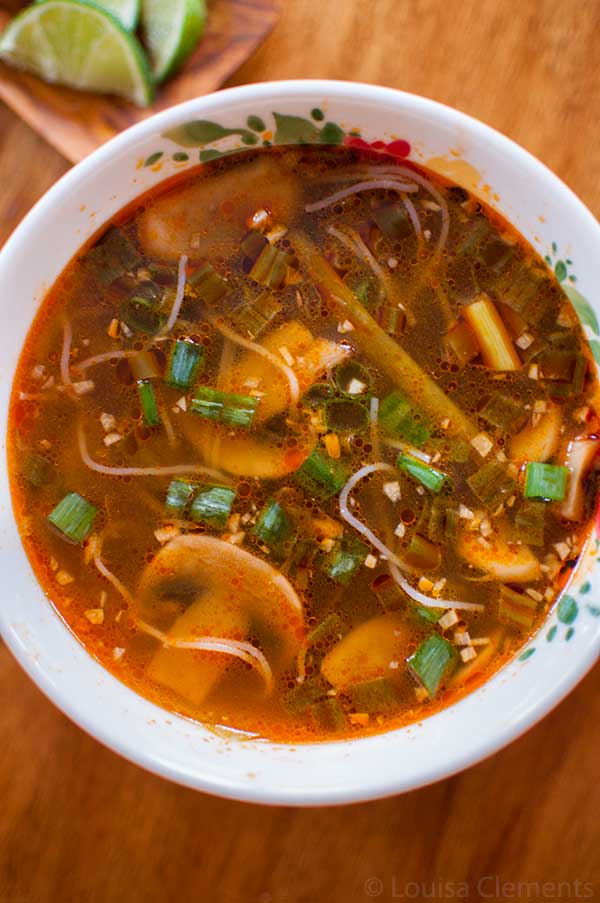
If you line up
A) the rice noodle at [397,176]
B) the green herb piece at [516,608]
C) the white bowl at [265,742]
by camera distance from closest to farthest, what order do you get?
1. the white bowl at [265,742]
2. the rice noodle at [397,176]
3. the green herb piece at [516,608]

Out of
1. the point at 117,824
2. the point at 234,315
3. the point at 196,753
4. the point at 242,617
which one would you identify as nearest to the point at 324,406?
the point at 234,315

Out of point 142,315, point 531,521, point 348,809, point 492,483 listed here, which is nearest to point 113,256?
point 142,315

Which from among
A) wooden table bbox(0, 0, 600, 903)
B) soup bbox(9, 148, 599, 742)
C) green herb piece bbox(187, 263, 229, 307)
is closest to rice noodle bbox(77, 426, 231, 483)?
soup bbox(9, 148, 599, 742)

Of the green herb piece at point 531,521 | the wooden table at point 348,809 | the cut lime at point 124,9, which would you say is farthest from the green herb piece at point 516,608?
the cut lime at point 124,9

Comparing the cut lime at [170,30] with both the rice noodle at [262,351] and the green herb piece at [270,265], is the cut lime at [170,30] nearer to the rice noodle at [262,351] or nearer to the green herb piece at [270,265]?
the green herb piece at [270,265]

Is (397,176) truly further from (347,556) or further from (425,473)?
(347,556)
